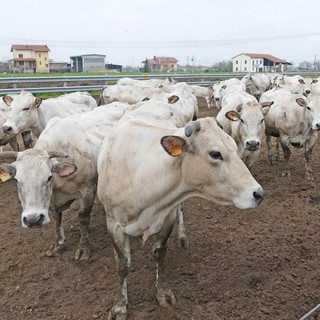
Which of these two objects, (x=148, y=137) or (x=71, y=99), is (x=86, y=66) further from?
(x=148, y=137)

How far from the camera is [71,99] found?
28.1ft

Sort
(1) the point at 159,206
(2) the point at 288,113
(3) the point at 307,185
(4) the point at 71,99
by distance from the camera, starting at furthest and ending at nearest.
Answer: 1. (4) the point at 71,99
2. (2) the point at 288,113
3. (3) the point at 307,185
4. (1) the point at 159,206

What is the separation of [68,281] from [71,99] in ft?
17.2

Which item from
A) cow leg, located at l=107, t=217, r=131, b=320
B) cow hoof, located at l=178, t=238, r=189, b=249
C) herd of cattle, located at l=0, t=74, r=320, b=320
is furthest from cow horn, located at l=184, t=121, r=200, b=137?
cow hoof, located at l=178, t=238, r=189, b=249

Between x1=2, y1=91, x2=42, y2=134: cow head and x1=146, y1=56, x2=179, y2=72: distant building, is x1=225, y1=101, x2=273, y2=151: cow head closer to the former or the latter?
x1=2, y1=91, x2=42, y2=134: cow head

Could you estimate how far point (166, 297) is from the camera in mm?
3719

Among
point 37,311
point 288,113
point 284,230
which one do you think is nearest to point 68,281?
point 37,311

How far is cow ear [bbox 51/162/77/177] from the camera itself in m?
3.92

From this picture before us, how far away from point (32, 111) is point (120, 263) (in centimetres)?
434

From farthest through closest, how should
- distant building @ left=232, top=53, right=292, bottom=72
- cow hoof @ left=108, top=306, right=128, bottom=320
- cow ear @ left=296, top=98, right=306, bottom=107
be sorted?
distant building @ left=232, top=53, right=292, bottom=72, cow ear @ left=296, top=98, right=306, bottom=107, cow hoof @ left=108, top=306, right=128, bottom=320

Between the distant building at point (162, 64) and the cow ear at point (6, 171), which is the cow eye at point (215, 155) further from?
the distant building at point (162, 64)

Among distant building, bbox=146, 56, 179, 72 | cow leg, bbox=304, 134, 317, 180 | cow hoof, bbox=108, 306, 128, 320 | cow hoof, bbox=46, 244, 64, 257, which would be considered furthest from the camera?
distant building, bbox=146, 56, 179, 72

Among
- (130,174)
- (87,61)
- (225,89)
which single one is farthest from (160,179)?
(87,61)

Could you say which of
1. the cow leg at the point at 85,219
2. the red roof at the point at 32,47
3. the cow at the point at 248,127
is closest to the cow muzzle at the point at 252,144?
the cow at the point at 248,127
